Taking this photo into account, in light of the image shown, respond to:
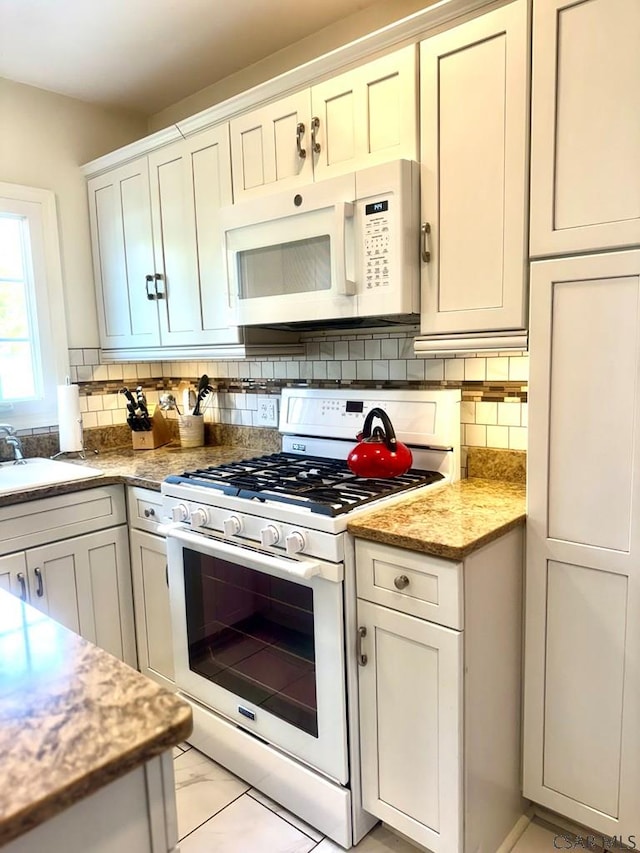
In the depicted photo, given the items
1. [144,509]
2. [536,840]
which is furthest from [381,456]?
[536,840]

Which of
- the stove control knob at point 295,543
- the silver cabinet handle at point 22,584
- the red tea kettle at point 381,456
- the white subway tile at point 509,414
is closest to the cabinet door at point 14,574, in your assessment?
the silver cabinet handle at point 22,584

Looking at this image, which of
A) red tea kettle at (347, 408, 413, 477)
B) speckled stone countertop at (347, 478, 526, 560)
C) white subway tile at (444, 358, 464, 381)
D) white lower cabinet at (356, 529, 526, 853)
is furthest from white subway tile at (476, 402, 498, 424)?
white lower cabinet at (356, 529, 526, 853)

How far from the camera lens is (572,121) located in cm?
139

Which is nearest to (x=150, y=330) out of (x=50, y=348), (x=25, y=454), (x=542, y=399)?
(x=50, y=348)

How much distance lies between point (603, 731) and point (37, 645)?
4.47 feet

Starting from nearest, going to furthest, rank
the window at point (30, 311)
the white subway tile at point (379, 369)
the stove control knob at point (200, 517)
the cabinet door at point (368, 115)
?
the cabinet door at point (368, 115), the stove control knob at point (200, 517), the white subway tile at point (379, 369), the window at point (30, 311)

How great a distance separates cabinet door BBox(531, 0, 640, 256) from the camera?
131 cm

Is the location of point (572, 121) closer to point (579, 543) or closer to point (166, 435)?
point (579, 543)

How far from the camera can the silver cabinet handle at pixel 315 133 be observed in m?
1.89

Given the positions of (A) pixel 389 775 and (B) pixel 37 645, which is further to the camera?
(A) pixel 389 775

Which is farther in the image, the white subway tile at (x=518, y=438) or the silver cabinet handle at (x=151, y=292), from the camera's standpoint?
the silver cabinet handle at (x=151, y=292)

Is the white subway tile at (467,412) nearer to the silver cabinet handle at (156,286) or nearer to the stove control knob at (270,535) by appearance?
the stove control knob at (270,535)

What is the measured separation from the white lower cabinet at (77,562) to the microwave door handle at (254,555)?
1.52 feet

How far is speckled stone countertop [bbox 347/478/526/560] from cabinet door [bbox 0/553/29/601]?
4.30ft
